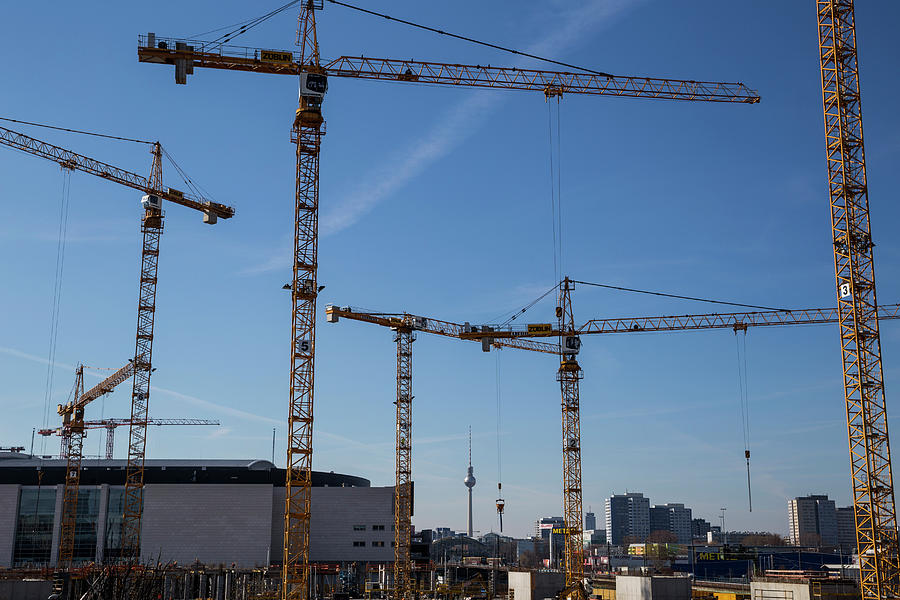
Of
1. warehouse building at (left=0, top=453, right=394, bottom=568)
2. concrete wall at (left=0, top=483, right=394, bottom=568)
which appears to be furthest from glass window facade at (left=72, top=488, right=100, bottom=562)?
concrete wall at (left=0, top=483, right=394, bottom=568)

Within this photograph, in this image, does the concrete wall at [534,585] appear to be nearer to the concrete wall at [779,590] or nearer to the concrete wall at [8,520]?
the concrete wall at [779,590]

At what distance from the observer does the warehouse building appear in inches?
4427

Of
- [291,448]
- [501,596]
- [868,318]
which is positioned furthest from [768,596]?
[501,596]

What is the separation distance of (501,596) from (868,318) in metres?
62.4

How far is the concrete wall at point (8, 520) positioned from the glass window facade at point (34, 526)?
54 cm

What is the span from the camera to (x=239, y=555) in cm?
11312

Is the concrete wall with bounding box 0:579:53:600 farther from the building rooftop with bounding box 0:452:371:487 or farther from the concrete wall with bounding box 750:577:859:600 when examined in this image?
the building rooftop with bounding box 0:452:371:487

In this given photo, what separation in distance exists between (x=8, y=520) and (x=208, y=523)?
24.6m

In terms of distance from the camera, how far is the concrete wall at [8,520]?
110562 millimetres

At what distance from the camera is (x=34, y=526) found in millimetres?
112500

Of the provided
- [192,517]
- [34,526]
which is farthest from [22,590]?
[34,526]

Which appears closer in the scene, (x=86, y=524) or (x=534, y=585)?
(x=534, y=585)

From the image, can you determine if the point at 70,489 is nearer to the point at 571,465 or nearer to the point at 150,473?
the point at 150,473

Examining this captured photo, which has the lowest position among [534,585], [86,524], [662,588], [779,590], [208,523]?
[534,585]
